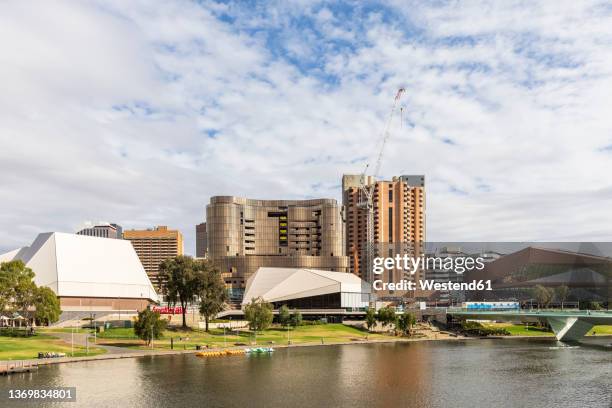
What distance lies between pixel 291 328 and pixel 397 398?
117 m

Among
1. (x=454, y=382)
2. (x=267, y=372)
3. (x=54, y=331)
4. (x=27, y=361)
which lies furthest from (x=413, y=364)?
(x=54, y=331)

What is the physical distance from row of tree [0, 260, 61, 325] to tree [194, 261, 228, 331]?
1485 inches

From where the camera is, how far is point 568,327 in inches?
7707

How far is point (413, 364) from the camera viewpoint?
4756 inches

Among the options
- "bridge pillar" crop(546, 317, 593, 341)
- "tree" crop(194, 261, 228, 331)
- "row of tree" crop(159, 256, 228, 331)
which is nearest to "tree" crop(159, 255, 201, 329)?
"row of tree" crop(159, 256, 228, 331)

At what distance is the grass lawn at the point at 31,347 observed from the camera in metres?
117

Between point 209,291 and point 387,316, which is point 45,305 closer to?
point 209,291

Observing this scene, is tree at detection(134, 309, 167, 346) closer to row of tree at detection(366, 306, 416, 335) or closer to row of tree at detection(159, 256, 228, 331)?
row of tree at detection(159, 256, 228, 331)

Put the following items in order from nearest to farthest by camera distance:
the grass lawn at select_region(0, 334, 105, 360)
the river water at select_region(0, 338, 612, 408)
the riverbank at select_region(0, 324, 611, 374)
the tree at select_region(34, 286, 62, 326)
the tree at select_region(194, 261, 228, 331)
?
the river water at select_region(0, 338, 612, 408)
the grass lawn at select_region(0, 334, 105, 360)
the riverbank at select_region(0, 324, 611, 374)
the tree at select_region(34, 286, 62, 326)
the tree at select_region(194, 261, 228, 331)

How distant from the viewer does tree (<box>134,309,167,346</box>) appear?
456 ft

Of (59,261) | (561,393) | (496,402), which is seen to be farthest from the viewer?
(59,261)

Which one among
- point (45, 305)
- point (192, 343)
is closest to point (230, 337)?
point (192, 343)

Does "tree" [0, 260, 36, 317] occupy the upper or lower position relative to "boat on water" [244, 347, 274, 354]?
upper

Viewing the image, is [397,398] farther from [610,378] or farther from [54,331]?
[54,331]
